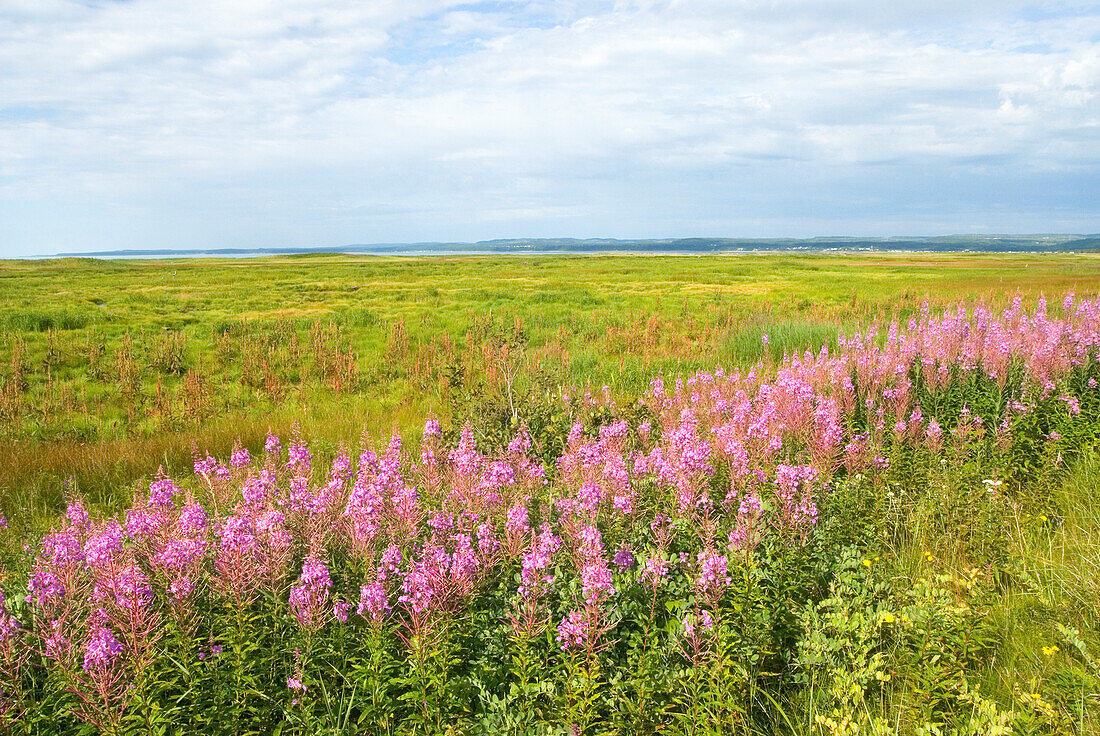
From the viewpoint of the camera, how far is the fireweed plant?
2980 millimetres

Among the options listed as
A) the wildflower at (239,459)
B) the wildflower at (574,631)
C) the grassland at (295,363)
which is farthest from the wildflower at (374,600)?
the grassland at (295,363)

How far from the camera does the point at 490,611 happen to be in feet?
11.2

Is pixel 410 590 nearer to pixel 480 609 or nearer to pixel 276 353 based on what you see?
pixel 480 609

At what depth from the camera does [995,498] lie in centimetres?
551

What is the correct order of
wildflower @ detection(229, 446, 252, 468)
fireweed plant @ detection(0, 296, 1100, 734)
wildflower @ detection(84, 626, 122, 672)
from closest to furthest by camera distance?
wildflower @ detection(84, 626, 122, 672), fireweed plant @ detection(0, 296, 1100, 734), wildflower @ detection(229, 446, 252, 468)

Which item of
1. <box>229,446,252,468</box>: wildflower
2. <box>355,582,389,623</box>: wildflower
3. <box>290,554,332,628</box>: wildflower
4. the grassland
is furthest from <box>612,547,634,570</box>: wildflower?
<box>229,446,252,468</box>: wildflower

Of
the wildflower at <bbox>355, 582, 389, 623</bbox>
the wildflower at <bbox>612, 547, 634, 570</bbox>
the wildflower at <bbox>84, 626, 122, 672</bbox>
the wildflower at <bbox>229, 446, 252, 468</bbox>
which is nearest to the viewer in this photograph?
the wildflower at <bbox>84, 626, 122, 672</bbox>

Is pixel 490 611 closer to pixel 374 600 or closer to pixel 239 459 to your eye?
pixel 374 600

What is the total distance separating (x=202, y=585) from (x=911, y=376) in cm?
878

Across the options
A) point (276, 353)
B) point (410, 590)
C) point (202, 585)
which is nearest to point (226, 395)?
point (276, 353)

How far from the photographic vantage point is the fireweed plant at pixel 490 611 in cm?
298

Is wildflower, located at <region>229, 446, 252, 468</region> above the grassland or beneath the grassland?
above

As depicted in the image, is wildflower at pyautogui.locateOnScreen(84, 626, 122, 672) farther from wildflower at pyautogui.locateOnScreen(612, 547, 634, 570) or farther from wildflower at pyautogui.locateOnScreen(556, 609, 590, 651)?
wildflower at pyautogui.locateOnScreen(612, 547, 634, 570)

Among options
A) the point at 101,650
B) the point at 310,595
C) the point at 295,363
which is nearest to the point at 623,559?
the point at 310,595
